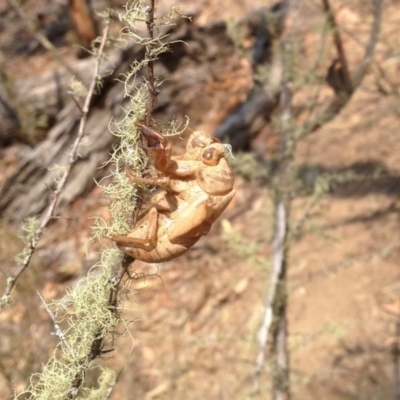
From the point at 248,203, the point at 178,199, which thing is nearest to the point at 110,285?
the point at 178,199

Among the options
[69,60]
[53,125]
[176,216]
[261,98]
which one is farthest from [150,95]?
[69,60]

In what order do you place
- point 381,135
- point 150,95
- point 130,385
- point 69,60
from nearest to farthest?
point 150,95
point 130,385
point 381,135
point 69,60

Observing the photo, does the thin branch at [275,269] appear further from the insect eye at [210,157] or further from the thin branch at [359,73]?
the insect eye at [210,157]

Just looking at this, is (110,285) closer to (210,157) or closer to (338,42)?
(210,157)

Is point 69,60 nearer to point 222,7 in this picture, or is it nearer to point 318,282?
point 222,7

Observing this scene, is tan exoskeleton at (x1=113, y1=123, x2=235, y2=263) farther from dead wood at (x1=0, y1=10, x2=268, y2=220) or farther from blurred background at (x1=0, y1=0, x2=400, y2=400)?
dead wood at (x1=0, y1=10, x2=268, y2=220)

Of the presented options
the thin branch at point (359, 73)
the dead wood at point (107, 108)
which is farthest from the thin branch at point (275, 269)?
the dead wood at point (107, 108)
